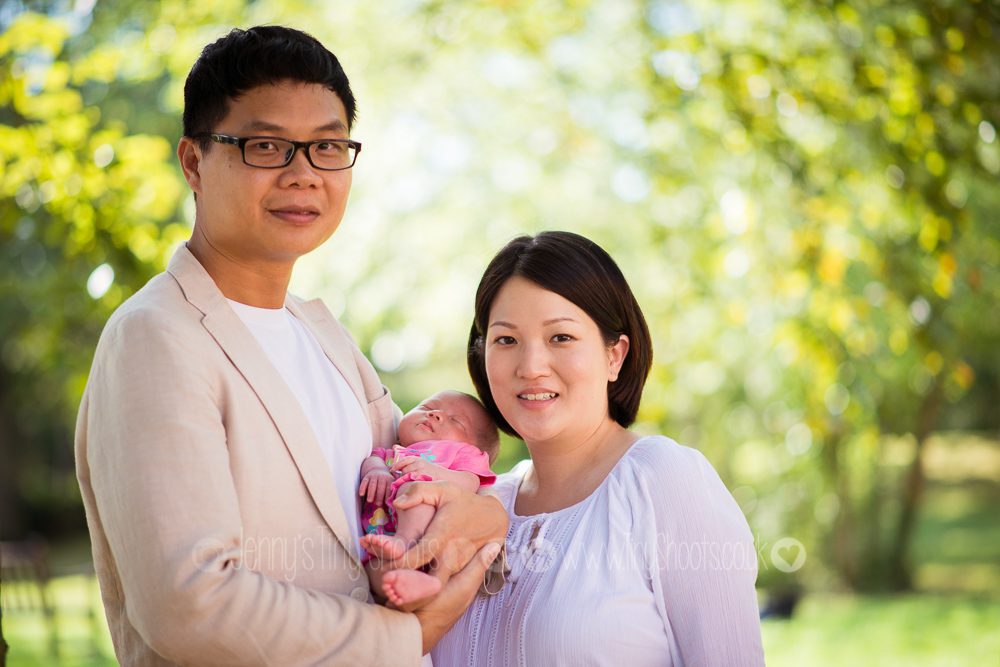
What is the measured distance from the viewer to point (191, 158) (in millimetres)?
2172

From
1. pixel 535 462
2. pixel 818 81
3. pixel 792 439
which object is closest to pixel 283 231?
pixel 535 462

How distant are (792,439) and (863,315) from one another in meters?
3.85

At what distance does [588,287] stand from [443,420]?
554 millimetres

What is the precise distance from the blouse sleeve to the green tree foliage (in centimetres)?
271

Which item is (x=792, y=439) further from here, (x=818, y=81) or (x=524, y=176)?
(x=818, y=81)

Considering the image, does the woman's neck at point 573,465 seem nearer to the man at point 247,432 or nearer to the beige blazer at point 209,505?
the man at point 247,432

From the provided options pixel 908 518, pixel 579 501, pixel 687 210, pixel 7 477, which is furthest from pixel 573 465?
pixel 7 477

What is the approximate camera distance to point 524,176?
28.0 ft

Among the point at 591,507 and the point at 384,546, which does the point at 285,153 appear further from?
the point at 591,507

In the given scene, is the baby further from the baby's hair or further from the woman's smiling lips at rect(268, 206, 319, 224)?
the woman's smiling lips at rect(268, 206, 319, 224)

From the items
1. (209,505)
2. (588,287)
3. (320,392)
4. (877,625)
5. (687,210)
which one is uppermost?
(687,210)

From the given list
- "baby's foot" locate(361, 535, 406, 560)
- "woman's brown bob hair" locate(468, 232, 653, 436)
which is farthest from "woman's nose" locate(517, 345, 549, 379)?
"baby's foot" locate(361, 535, 406, 560)

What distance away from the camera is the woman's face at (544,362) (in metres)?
2.51

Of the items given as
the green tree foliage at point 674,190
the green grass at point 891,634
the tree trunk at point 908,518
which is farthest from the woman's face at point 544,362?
the tree trunk at point 908,518
